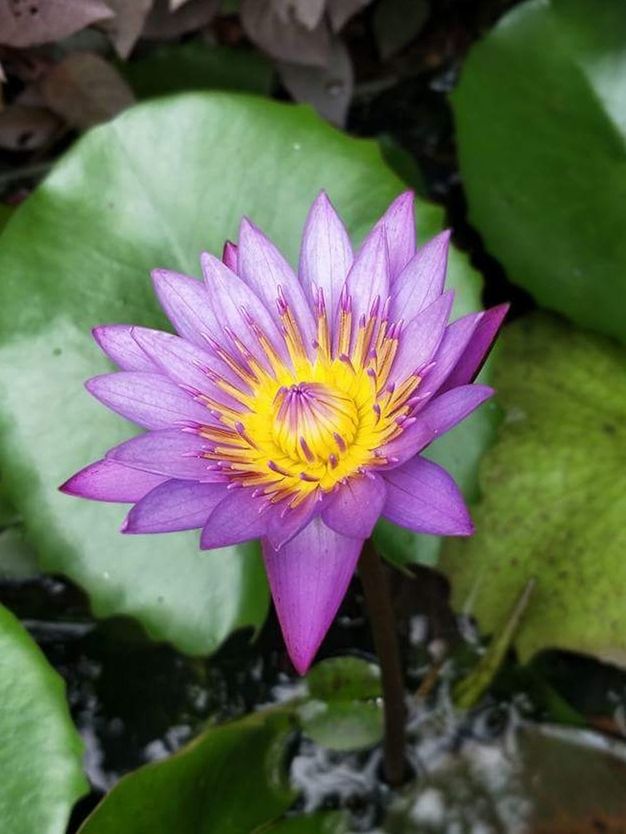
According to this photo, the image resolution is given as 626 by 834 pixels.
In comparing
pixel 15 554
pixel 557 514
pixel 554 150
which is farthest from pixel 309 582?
pixel 554 150

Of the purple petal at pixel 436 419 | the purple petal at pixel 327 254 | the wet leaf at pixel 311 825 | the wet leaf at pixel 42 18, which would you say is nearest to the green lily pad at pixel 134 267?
the wet leaf at pixel 42 18

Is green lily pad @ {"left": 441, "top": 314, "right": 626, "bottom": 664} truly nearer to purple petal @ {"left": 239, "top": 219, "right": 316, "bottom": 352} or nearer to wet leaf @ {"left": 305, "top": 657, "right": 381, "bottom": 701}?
wet leaf @ {"left": 305, "top": 657, "right": 381, "bottom": 701}

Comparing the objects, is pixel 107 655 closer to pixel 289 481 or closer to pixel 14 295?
pixel 14 295

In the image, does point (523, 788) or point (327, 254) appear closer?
point (327, 254)

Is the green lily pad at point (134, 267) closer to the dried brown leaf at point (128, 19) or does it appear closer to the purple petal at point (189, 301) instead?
the dried brown leaf at point (128, 19)

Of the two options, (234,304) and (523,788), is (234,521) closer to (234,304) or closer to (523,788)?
(234,304)

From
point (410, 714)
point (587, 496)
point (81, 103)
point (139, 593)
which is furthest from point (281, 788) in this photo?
point (81, 103)

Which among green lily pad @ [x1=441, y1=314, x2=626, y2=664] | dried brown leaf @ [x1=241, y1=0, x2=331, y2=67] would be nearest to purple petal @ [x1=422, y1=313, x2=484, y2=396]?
green lily pad @ [x1=441, y1=314, x2=626, y2=664]
